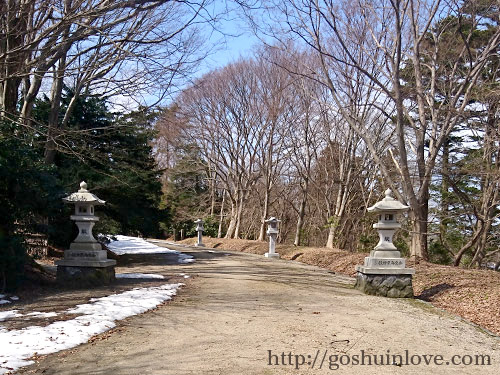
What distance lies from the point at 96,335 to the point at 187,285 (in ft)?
14.6

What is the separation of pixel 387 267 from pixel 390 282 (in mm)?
310

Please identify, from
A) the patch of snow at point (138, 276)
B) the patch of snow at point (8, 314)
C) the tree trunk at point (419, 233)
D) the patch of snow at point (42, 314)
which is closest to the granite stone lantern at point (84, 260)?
the patch of snow at point (138, 276)

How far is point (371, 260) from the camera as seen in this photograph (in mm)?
9352

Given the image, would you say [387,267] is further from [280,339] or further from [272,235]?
[272,235]

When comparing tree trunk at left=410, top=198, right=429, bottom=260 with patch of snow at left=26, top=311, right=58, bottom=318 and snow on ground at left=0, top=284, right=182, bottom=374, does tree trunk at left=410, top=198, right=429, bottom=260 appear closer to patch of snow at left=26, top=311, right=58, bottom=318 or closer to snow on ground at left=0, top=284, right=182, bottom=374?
snow on ground at left=0, top=284, right=182, bottom=374

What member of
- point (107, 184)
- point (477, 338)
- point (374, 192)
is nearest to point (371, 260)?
point (477, 338)

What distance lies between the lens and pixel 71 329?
5621 millimetres

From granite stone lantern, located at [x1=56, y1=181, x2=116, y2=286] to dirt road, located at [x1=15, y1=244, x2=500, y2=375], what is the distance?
194cm

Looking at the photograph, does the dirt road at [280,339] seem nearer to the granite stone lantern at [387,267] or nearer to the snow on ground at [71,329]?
the snow on ground at [71,329]

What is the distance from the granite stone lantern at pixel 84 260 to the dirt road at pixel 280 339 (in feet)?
6.36

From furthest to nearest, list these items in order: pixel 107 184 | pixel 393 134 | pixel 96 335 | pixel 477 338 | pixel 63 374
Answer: pixel 393 134 → pixel 107 184 → pixel 477 338 → pixel 96 335 → pixel 63 374

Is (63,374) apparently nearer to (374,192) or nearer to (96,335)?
(96,335)

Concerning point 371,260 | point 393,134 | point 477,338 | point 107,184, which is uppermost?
point 393,134

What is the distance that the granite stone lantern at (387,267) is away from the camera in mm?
9219
